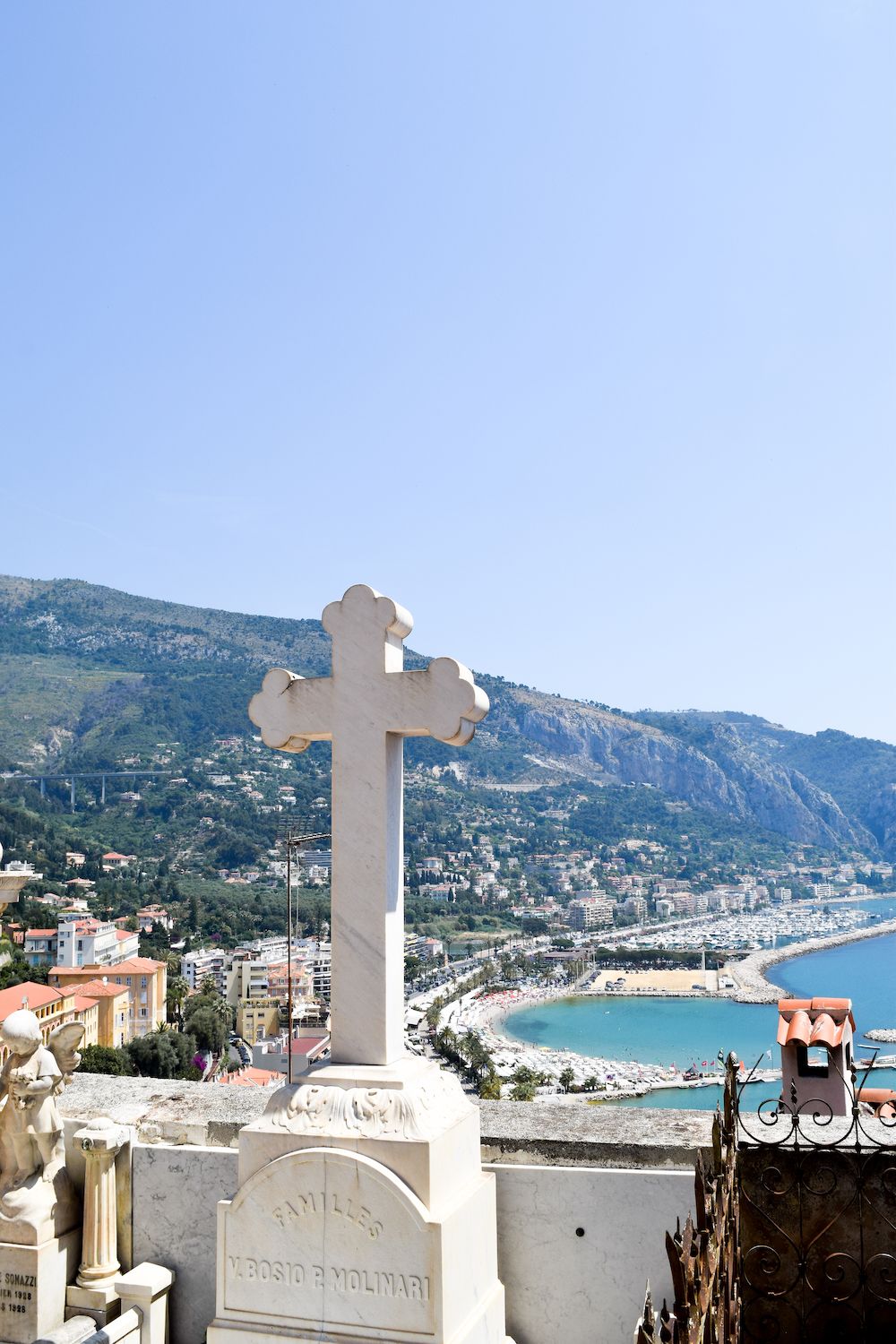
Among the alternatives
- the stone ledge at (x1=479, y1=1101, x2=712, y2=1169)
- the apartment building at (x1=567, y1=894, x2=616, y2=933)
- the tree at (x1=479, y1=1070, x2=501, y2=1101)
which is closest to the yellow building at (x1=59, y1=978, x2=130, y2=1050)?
the tree at (x1=479, y1=1070, x2=501, y2=1101)

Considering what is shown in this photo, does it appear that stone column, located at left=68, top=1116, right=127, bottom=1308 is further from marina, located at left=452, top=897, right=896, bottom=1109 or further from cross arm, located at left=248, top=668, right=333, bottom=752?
marina, located at left=452, top=897, right=896, bottom=1109

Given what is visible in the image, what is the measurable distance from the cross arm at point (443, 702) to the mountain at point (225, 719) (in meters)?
119

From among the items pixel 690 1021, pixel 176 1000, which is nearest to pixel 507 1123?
pixel 176 1000

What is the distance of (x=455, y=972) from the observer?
9800 cm

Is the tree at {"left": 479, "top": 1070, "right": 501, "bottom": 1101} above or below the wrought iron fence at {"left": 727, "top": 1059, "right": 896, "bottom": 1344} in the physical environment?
below

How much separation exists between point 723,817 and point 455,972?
102 meters

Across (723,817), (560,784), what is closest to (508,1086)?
(560,784)

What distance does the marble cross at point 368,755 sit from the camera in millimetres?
2721

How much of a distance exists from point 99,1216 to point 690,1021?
8913cm

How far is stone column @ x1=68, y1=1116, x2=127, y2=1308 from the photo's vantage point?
3.06m

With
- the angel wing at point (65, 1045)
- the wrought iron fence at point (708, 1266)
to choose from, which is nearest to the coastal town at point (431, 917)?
the angel wing at point (65, 1045)

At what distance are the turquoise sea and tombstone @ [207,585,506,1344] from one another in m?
62.8

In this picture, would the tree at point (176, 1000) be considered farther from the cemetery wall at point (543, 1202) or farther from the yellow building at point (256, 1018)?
the cemetery wall at point (543, 1202)

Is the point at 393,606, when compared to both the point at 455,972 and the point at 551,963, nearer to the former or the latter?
the point at 455,972
